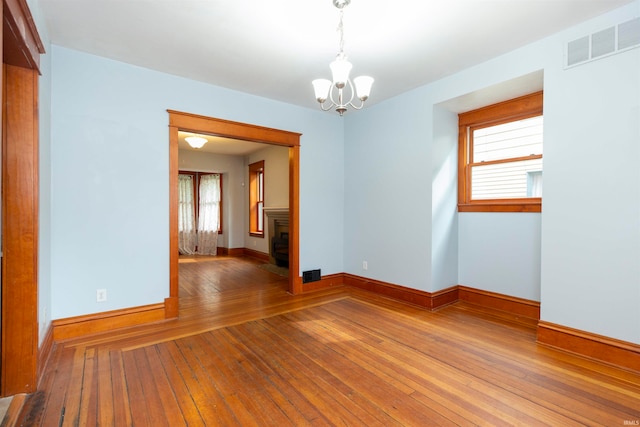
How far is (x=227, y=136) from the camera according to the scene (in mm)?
3859

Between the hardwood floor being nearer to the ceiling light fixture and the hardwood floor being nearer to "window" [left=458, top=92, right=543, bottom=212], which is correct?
"window" [left=458, top=92, right=543, bottom=212]

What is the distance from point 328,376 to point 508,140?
3.32m

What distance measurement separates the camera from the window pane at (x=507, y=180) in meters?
3.46

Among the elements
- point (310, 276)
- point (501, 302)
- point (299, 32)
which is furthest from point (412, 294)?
point (299, 32)

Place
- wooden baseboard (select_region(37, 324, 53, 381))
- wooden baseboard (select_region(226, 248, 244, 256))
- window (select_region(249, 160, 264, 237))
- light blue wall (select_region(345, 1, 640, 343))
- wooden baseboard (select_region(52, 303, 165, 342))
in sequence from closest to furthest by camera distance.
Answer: wooden baseboard (select_region(37, 324, 53, 381)), light blue wall (select_region(345, 1, 640, 343)), wooden baseboard (select_region(52, 303, 165, 342)), window (select_region(249, 160, 264, 237)), wooden baseboard (select_region(226, 248, 244, 256))

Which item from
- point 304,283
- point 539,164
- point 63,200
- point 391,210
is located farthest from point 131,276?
point 539,164

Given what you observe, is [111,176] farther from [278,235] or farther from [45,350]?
[278,235]

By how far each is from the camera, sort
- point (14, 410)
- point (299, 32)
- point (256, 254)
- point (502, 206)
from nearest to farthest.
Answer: point (14, 410)
point (299, 32)
point (502, 206)
point (256, 254)

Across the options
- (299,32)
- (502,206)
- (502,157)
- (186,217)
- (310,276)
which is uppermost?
(299,32)

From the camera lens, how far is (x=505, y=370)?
2.34m

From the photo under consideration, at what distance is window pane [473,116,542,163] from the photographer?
11.3ft

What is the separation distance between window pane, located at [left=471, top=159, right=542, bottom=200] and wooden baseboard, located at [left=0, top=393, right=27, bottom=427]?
460cm

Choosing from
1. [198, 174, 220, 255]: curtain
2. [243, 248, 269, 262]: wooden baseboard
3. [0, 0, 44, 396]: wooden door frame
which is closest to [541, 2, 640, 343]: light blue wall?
[0, 0, 44, 396]: wooden door frame

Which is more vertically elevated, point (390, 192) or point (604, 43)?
point (604, 43)
